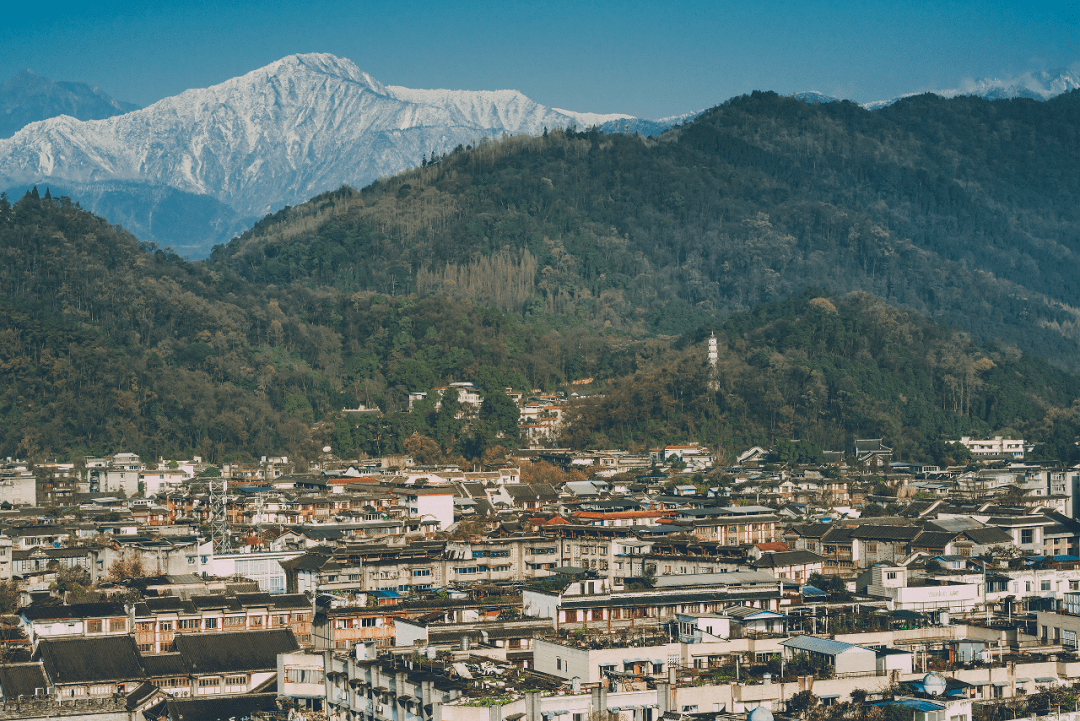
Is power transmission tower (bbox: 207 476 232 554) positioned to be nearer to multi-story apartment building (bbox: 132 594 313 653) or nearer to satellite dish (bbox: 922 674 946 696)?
multi-story apartment building (bbox: 132 594 313 653)

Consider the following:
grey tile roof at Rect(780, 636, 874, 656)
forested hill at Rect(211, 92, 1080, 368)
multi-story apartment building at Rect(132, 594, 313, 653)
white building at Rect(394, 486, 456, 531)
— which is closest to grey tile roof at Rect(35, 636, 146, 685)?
multi-story apartment building at Rect(132, 594, 313, 653)

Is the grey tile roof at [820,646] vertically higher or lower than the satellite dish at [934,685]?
higher

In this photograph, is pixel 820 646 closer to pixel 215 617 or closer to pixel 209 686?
pixel 209 686

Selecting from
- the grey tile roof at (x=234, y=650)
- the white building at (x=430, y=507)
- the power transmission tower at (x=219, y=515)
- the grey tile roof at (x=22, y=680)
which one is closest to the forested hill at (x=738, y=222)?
the power transmission tower at (x=219, y=515)

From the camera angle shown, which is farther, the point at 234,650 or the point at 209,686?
the point at 234,650

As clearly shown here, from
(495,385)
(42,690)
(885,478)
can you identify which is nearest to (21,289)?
(495,385)

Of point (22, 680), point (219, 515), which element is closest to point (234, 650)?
point (22, 680)

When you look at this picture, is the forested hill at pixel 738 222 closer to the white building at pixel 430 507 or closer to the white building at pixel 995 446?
the white building at pixel 995 446
